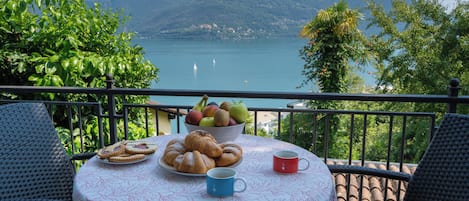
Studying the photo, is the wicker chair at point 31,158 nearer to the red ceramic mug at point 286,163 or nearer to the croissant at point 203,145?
the croissant at point 203,145

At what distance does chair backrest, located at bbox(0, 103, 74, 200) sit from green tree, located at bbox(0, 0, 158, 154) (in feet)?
6.87

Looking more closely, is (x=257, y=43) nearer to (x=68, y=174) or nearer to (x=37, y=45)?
(x=37, y=45)

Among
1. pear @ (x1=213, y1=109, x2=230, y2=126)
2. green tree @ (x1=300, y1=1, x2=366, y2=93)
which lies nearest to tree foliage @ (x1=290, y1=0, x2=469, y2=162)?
green tree @ (x1=300, y1=1, x2=366, y2=93)

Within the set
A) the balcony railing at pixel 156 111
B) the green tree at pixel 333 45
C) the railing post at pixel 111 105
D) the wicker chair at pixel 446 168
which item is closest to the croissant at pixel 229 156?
the balcony railing at pixel 156 111

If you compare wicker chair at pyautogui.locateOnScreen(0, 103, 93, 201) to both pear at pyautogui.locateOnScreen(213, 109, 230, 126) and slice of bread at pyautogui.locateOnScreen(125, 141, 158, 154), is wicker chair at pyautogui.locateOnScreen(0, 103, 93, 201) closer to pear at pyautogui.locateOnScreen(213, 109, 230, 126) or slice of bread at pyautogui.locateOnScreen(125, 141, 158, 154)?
slice of bread at pyautogui.locateOnScreen(125, 141, 158, 154)

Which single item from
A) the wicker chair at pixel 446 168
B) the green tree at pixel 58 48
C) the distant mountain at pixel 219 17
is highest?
the distant mountain at pixel 219 17

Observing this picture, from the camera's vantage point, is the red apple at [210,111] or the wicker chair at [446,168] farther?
the red apple at [210,111]

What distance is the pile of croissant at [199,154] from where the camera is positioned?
1.22m

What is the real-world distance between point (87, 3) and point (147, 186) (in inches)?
173

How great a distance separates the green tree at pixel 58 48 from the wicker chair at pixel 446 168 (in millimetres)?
3066

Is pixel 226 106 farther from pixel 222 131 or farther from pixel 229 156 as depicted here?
pixel 229 156

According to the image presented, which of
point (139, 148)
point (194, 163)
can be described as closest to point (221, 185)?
point (194, 163)

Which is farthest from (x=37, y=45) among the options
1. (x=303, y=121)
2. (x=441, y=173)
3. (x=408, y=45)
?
(x=303, y=121)

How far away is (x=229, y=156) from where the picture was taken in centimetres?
129
